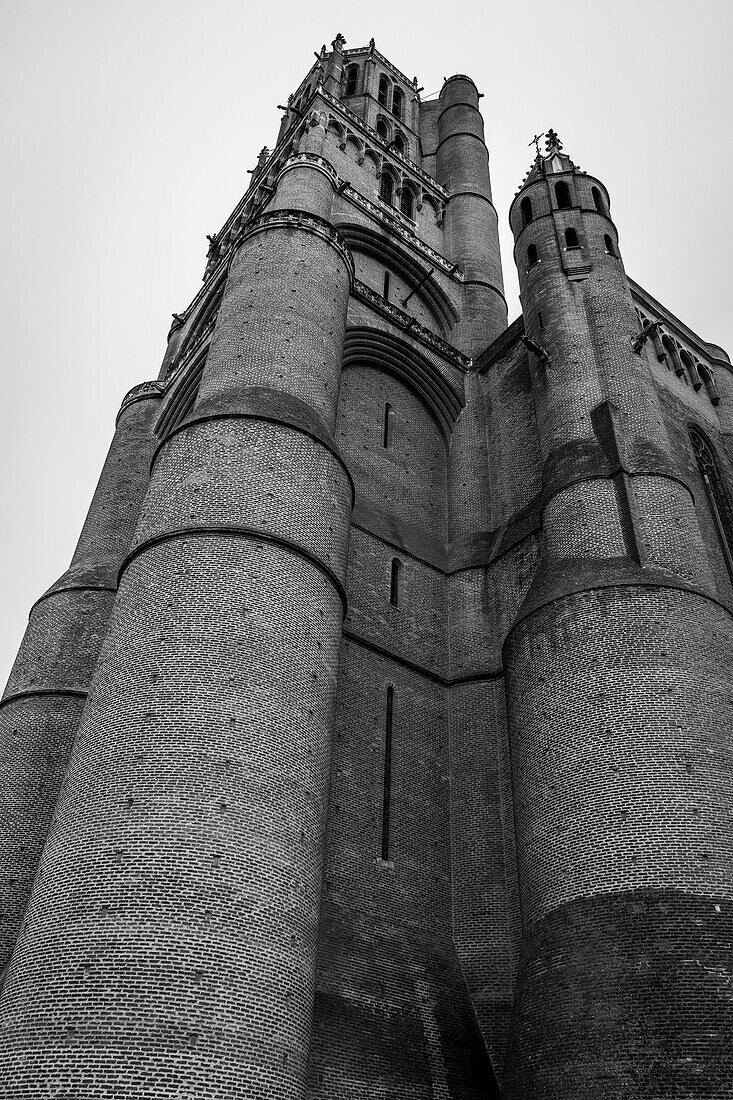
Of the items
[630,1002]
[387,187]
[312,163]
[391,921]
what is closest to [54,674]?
[391,921]

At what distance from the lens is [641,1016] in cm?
800

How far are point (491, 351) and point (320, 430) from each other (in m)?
7.70

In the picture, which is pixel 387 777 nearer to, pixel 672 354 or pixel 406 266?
pixel 672 354

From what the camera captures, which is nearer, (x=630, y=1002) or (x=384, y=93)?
(x=630, y=1002)

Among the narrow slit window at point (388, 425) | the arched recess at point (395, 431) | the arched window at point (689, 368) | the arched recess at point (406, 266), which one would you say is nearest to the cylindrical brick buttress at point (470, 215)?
the arched recess at point (406, 266)

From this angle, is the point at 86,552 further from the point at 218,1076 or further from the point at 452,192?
the point at 452,192

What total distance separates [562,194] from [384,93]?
1459 cm

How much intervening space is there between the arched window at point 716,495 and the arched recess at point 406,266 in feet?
22.2

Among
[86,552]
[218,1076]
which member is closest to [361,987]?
[218,1076]

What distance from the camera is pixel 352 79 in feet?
102

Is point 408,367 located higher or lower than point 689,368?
lower

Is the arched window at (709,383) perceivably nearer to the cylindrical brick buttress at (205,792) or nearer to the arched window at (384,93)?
the cylindrical brick buttress at (205,792)

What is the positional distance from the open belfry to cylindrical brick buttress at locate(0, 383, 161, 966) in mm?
60

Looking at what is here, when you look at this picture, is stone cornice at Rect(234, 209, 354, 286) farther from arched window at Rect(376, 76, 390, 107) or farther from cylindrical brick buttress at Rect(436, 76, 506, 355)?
arched window at Rect(376, 76, 390, 107)
